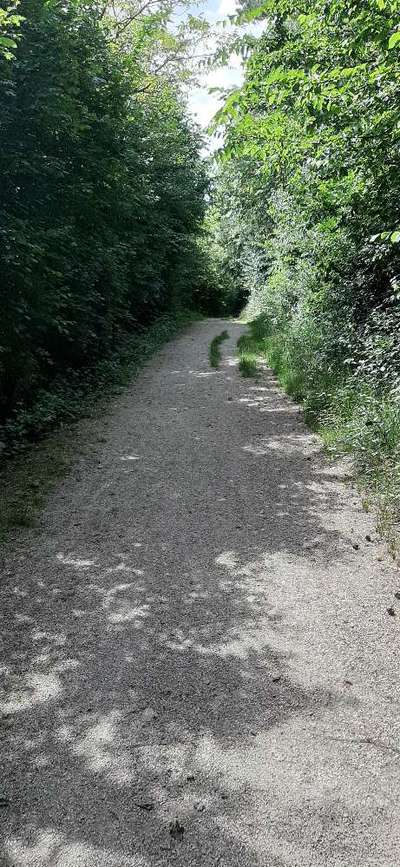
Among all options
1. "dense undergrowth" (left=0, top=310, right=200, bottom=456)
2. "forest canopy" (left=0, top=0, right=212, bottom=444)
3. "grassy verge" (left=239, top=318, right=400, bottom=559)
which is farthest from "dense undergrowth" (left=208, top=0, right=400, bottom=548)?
"dense undergrowth" (left=0, top=310, right=200, bottom=456)

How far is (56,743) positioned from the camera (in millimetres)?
2941

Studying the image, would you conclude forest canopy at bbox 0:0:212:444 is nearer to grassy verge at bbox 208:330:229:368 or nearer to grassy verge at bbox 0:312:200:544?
grassy verge at bbox 0:312:200:544

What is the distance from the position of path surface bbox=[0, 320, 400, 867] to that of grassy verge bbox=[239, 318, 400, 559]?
0.27 metres

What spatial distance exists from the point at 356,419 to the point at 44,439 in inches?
172

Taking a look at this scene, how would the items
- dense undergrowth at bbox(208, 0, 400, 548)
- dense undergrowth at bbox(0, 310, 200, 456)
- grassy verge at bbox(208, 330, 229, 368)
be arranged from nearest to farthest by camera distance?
dense undergrowth at bbox(208, 0, 400, 548), dense undergrowth at bbox(0, 310, 200, 456), grassy verge at bbox(208, 330, 229, 368)

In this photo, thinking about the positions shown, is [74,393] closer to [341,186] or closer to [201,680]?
[341,186]

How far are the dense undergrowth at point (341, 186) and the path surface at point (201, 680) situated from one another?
4.36 ft

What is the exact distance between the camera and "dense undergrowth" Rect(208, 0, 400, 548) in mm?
5293

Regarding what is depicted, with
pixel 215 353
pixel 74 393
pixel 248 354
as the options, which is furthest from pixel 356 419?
pixel 215 353

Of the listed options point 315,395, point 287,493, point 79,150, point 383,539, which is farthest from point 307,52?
point 383,539

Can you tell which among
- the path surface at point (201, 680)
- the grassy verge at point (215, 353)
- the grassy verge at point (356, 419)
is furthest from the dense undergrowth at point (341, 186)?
the grassy verge at point (215, 353)

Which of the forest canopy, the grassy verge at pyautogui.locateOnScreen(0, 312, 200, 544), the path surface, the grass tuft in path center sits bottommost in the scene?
the path surface

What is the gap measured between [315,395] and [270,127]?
4029 mm

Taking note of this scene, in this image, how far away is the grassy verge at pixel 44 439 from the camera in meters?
5.88
